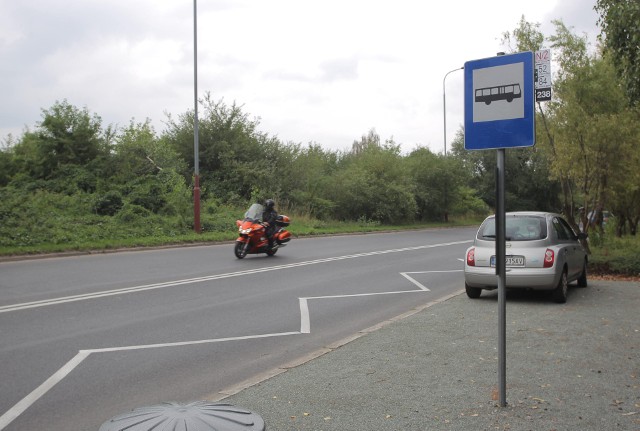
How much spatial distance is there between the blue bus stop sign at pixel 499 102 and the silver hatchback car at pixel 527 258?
5488mm

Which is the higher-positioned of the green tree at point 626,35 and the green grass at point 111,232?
the green tree at point 626,35

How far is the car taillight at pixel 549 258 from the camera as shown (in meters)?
9.97

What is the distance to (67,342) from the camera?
7.12 meters

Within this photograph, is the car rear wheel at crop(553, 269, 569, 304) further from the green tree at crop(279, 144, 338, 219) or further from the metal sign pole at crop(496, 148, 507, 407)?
the green tree at crop(279, 144, 338, 219)

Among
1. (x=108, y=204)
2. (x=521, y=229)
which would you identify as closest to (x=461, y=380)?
(x=521, y=229)

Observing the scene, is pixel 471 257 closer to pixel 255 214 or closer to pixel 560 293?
pixel 560 293

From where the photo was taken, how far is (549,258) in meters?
10.0

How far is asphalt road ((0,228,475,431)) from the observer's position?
543 centimetres

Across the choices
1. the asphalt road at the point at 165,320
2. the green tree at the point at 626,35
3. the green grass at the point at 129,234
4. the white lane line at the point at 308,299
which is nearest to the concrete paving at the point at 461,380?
the asphalt road at the point at 165,320

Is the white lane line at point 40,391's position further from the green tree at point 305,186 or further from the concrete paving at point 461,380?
the green tree at point 305,186

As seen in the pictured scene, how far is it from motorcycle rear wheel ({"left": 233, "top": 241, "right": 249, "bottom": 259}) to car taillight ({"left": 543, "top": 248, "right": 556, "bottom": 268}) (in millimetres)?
9206

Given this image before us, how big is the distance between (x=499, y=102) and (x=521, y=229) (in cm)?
619

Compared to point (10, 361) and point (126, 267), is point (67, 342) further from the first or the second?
point (126, 267)

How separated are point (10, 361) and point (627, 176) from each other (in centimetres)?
1440
